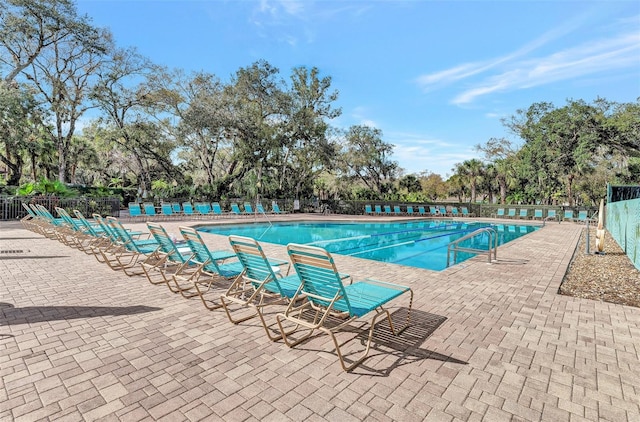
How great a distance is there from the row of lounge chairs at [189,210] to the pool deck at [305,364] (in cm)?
1501

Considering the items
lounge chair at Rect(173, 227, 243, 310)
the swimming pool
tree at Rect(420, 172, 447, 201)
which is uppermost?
tree at Rect(420, 172, 447, 201)

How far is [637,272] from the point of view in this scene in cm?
682

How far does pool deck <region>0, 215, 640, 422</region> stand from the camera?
86.4 inches

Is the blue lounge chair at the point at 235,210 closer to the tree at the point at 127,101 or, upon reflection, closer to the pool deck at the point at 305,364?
the tree at the point at 127,101

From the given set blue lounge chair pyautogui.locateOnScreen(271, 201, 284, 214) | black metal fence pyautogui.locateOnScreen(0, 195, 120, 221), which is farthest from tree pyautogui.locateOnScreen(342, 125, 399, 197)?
black metal fence pyautogui.locateOnScreen(0, 195, 120, 221)

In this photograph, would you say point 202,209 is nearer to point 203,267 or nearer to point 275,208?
point 275,208

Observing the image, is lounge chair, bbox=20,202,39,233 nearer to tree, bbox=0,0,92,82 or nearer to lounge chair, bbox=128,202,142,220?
lounge chair, bbox=128,202,142,220

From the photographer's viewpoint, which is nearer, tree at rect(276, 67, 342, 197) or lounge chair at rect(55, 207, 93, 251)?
lounge chair at rect(55, 207, 93, 251)

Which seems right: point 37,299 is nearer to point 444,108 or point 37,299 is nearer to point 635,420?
point 635,420

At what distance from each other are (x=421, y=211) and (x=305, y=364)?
2632 cm

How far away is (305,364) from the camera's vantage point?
2781 millimetres

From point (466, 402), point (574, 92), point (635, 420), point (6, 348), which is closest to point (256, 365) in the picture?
point (466, 402)

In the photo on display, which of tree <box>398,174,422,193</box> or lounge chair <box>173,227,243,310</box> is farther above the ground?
tree <box>398,174,422,193</box>

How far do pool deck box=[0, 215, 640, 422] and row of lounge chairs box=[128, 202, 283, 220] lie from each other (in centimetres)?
1501
